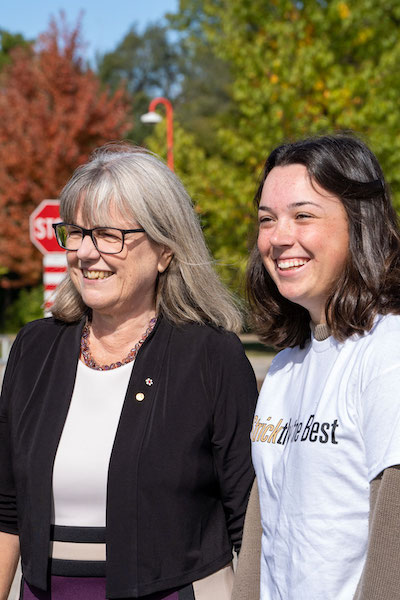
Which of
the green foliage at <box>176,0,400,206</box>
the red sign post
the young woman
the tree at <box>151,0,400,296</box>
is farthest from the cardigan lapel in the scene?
the green foliage at <box>176,0,400,206</box>

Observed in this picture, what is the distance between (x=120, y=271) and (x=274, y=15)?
54.6 feet

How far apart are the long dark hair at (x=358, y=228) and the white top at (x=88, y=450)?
0.83 metres

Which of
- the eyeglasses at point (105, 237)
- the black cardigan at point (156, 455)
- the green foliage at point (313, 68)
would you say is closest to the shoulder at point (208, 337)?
the black cardigan at point (156, 455)

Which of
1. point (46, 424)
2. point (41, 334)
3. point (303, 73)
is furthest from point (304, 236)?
point (303, 73)

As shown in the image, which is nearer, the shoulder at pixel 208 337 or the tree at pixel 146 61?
the shoulder at pixel 208 337

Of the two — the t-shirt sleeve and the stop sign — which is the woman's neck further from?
the stop sign

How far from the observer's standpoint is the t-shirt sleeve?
154 cm

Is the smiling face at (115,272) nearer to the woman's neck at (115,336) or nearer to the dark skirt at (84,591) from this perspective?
the woman's neck at (115,336)

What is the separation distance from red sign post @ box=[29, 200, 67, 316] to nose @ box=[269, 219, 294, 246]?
6.94 meters

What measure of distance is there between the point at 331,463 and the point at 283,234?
54 centimetres

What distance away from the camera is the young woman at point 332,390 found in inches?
62.3

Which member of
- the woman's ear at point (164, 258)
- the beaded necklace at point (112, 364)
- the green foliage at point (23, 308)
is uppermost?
the woman's ear at point (164, 258)

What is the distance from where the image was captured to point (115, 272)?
2.48 metres

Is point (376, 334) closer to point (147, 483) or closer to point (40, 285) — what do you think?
point (147, 483)
